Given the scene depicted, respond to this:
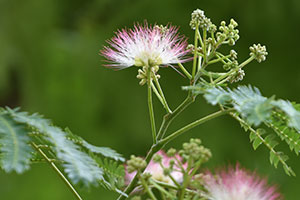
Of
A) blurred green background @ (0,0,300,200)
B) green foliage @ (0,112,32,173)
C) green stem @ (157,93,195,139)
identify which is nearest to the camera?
green foliage @ (0,112,32,173)

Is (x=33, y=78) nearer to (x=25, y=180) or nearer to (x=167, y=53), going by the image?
(x=25, y=180)

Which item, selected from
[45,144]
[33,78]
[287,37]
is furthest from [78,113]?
[45,144]

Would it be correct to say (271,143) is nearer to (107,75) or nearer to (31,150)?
(31,150)

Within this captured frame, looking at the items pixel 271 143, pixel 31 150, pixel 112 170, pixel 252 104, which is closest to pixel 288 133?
pixel 271 143

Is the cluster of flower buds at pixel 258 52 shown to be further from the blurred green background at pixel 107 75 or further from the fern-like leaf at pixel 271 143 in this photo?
the blurred green background at pixel 107 75

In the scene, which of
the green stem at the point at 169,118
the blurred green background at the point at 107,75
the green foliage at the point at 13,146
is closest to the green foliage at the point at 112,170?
the green stem at the point at 169,118

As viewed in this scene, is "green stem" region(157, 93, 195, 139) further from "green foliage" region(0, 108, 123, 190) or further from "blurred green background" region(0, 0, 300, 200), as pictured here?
"blurred green background" region(0, 0, 300, 200)

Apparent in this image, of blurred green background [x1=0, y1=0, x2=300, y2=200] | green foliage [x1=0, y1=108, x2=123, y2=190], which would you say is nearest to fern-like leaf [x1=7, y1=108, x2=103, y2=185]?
green foliage [x1=0, y1=108, x2=123, y2=190]
